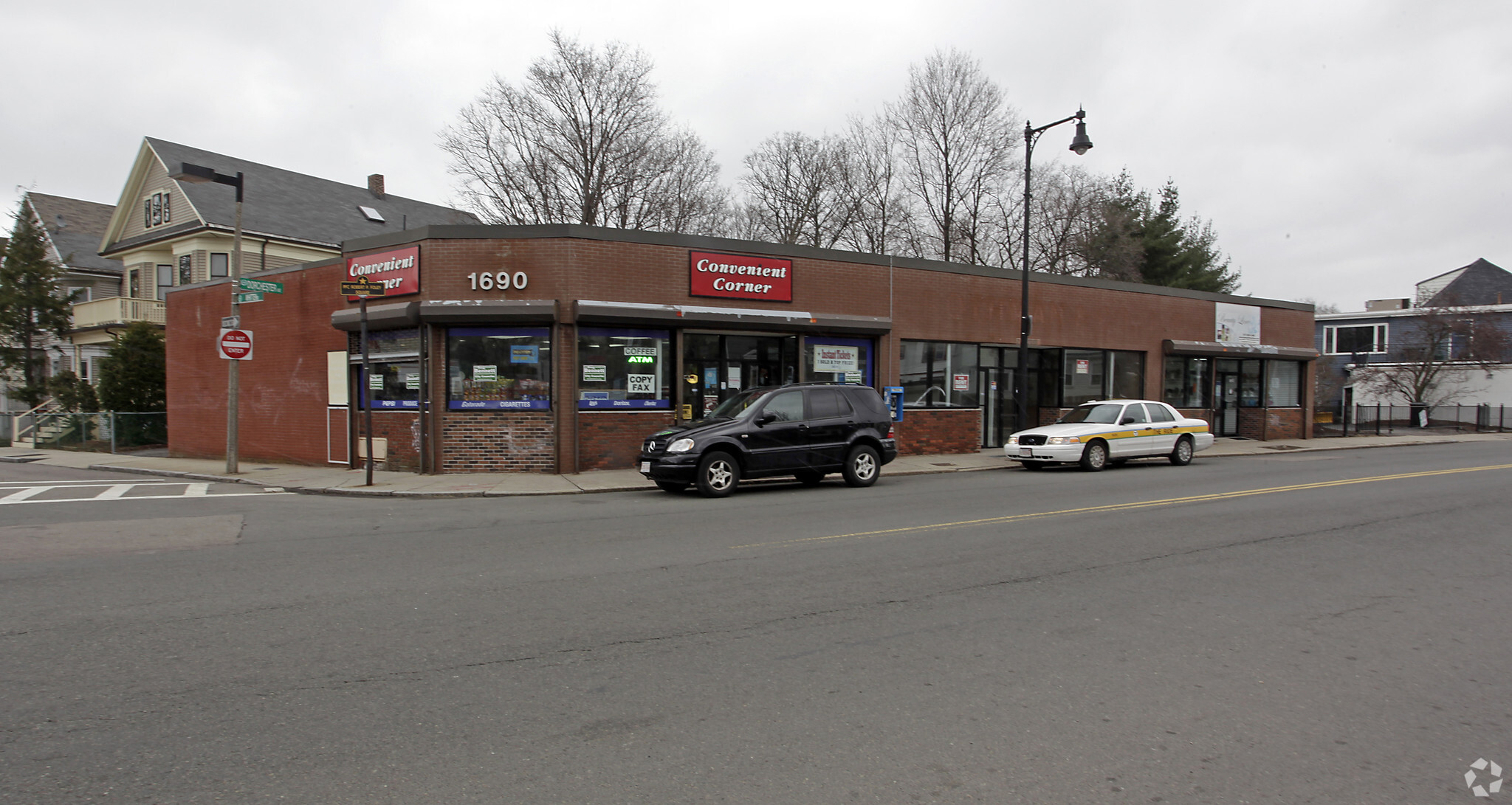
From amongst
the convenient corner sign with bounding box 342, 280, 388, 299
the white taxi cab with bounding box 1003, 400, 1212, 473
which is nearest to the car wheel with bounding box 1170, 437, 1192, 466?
the white taxi cab with bounding box 1003, 400, 1212, 473

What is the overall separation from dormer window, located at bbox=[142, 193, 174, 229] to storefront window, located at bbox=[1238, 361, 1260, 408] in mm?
40710

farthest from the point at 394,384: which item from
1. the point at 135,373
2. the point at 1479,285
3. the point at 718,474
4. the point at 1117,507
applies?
the point at 1479,285

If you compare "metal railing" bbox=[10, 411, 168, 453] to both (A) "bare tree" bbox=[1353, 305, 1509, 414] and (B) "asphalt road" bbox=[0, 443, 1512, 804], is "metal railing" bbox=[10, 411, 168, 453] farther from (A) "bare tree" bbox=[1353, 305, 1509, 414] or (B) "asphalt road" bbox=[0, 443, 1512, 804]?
(A) "bare tree" bbox=[1353, 305, 1509, 414]

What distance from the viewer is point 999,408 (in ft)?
75.4

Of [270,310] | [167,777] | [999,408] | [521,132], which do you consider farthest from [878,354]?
[521,132]

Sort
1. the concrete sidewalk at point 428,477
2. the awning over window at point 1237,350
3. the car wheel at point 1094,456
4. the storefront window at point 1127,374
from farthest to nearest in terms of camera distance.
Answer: the awning over window at point 1237,350 < the storefront window at point 1127,374 < the car wheel at point 1094,456 < the concrete sidewalk at point 428,477

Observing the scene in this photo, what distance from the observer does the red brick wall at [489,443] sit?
16.1 meters

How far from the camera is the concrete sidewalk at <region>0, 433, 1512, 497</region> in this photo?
1383 cm

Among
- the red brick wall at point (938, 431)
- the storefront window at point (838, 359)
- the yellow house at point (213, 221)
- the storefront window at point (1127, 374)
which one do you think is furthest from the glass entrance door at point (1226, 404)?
the yellow house at point (213, 221)

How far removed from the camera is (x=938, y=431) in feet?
68.1

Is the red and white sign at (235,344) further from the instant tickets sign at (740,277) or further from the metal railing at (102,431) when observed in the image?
the metal railing at (102,431)

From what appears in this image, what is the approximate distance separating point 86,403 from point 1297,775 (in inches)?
1392

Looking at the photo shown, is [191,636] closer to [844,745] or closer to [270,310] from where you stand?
[844,745]

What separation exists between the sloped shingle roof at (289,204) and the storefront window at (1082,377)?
891 inches
